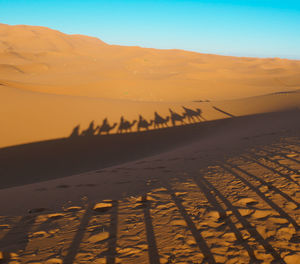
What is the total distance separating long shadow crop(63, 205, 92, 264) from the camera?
8.38 ft

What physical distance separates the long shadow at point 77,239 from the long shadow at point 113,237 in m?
0.35

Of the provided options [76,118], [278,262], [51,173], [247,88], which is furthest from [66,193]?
[247,88]

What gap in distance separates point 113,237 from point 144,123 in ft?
29.4

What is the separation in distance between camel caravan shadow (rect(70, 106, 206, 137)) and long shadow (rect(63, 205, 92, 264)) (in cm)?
653

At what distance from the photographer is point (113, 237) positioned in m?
2.91

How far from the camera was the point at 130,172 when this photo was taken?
5645 mm

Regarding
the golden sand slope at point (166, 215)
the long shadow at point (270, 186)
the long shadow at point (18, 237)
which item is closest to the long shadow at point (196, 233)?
the golden sand slope at point (166, 215)

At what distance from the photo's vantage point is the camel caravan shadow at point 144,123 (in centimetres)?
1013

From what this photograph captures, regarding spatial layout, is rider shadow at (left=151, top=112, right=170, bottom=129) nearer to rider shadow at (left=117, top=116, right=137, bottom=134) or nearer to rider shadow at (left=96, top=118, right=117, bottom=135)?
rider shadow at (left=117, top=116, right=137, bottom=134)

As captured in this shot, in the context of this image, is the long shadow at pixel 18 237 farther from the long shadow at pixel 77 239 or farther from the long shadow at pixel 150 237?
the long shadow at pixel 150 237

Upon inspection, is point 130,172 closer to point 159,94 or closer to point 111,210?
point 111,210

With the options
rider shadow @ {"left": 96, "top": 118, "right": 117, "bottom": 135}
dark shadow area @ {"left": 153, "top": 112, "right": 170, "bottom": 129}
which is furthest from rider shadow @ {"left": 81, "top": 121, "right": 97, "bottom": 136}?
dark shadow area @ {"left": 153, "top": 112, "right": 170, "bottom": 129}

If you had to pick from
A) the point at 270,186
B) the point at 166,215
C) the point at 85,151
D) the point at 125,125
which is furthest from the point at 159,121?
the point at 166,215

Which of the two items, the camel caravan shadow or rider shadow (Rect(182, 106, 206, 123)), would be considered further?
rider shadow (Rect(182, 106, 206, 123))
